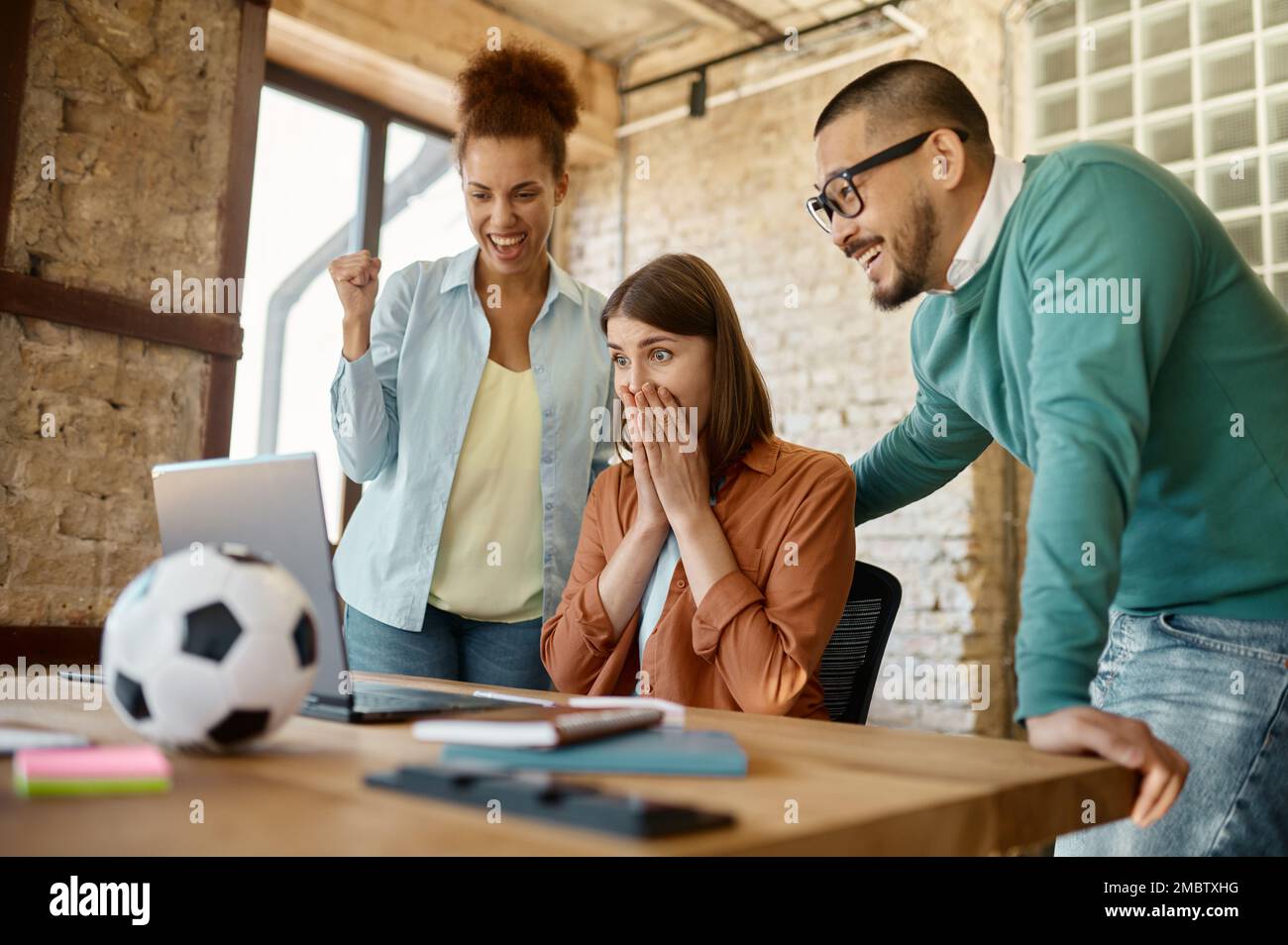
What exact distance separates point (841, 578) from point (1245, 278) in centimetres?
67

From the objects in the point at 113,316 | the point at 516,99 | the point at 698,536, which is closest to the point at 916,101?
the point at 698,536

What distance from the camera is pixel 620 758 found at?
2.65 ft

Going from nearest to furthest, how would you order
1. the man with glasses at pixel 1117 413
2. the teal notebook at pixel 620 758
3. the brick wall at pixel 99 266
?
the teal notebook at pixel 620 758
the man with glasses at pixel 1117 413
the brick wall at pixel 99 266

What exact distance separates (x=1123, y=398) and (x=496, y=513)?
4.39 feet

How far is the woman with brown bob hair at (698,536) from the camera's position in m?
1.54

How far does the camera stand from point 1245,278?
1303 mm

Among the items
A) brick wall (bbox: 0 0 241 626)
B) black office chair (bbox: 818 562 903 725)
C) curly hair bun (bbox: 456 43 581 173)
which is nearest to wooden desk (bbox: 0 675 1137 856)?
black office chair (bbox: 818 562 903 725)

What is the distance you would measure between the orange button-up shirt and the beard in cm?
35

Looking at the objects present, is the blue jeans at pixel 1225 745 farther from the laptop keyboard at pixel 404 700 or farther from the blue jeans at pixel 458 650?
the blue jeans at pixel 458 650

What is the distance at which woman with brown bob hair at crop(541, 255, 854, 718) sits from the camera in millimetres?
1536

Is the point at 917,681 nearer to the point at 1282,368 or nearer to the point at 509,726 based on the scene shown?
the point at 1282,368

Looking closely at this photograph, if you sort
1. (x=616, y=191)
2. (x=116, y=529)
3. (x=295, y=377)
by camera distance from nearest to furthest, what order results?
(x=116, y=529), (x=295, y=377), (x=616, y=191)

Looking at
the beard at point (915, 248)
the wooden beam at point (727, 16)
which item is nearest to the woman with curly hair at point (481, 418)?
the beard at point (915, 248)

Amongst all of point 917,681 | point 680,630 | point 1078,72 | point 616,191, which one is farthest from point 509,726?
point 616,191
